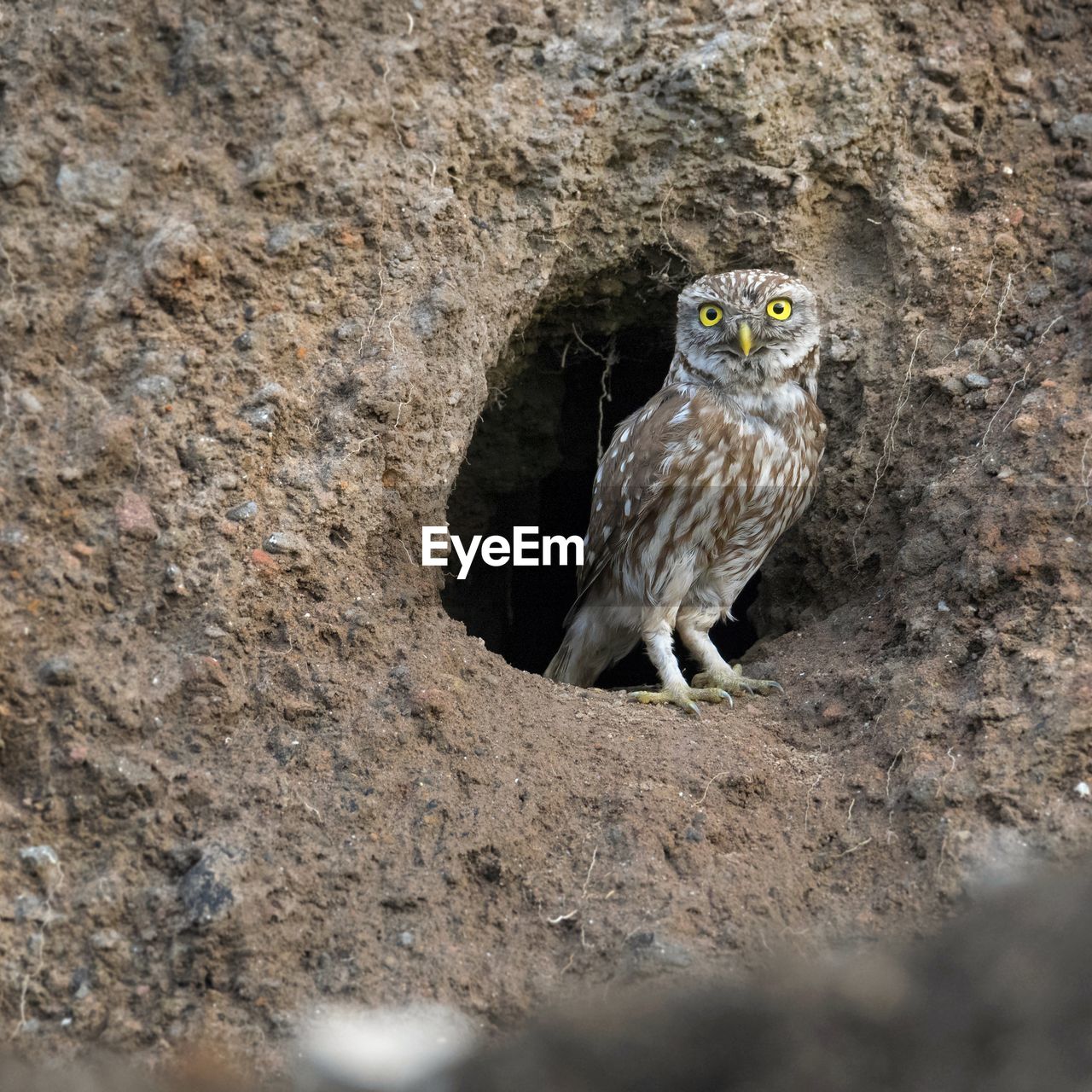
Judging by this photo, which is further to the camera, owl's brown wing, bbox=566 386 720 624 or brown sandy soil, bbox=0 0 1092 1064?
owl's brown wing, bbox=566 386 720 624

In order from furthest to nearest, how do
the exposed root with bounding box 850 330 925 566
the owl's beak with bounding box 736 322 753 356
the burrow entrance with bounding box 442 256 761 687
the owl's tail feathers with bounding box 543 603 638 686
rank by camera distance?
the burrow entrance with bounding box 442 256 761 687
the owl's tail feathers with bounding box 543 603 638 686
the exposed root with bounding box 850 330 925 566
the owl's beak with bounding box 736 322 753 356

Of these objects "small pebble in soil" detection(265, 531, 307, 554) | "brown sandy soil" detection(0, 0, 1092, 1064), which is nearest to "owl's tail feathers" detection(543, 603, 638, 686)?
"brown sandy soil" detection(0, 0, 1092, 1064)

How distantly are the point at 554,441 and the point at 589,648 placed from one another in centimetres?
133

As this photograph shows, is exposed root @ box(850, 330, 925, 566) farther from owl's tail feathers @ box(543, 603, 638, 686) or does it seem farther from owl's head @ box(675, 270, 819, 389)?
owl's tail feathers @ box(543, 603, 638, 686)

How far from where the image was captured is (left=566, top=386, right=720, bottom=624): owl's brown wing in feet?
17.2

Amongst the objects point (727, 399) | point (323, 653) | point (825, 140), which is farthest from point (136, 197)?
point (825, 140)

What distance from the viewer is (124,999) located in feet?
11.1

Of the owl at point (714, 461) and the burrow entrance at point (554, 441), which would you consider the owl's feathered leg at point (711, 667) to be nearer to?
the owl at point (714, 461)

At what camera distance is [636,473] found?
Answer: 5.29 meters

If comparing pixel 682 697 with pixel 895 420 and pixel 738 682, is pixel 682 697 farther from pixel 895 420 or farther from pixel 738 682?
pixel 895 420

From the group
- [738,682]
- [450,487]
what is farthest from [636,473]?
[738,682]

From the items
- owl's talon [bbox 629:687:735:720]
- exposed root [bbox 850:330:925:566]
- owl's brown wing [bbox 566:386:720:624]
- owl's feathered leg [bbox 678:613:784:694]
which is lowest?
owl's talon [bbox 629:687:735:720]
